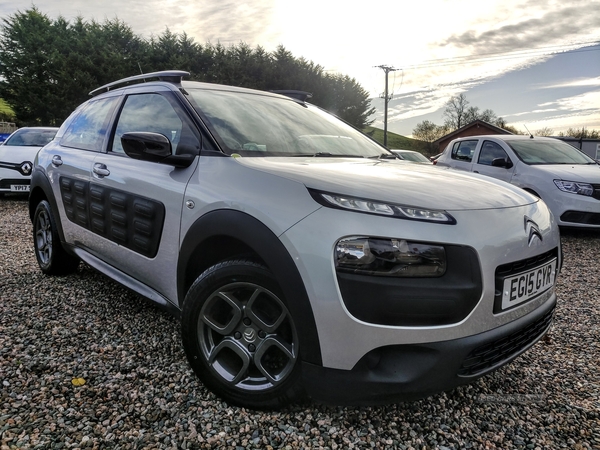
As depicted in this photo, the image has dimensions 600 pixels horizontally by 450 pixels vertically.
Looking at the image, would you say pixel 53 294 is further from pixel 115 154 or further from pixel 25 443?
pixel 25 443

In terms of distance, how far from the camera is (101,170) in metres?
2.92

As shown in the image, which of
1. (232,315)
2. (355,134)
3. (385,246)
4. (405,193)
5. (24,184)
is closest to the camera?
(385,246)

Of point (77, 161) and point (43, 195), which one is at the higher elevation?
point (77, 161)

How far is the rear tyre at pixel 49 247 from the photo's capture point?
3.75 m

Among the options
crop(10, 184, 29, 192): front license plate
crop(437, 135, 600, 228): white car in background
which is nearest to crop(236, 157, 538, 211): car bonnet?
crop(437, 135, 600, 228): white car in background

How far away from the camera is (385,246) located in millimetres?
1555

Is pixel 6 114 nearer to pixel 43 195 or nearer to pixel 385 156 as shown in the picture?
pixel 43 195

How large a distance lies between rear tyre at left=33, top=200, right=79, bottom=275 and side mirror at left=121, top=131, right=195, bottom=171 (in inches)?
76.4

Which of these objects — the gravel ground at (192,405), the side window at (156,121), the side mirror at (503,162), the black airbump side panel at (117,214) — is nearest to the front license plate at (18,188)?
the black airbump side panel at (117,214)

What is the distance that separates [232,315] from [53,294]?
7.43ft

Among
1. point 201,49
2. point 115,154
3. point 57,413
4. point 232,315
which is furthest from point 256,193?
point 201,49

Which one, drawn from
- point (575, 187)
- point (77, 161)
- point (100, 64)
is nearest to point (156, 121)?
point (77, 161)

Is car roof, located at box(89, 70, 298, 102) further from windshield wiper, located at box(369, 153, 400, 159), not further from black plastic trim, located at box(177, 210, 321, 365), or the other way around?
black plastic trim, located at box(177, 210, 321, 365)

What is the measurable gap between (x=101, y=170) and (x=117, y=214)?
1.46 feet
